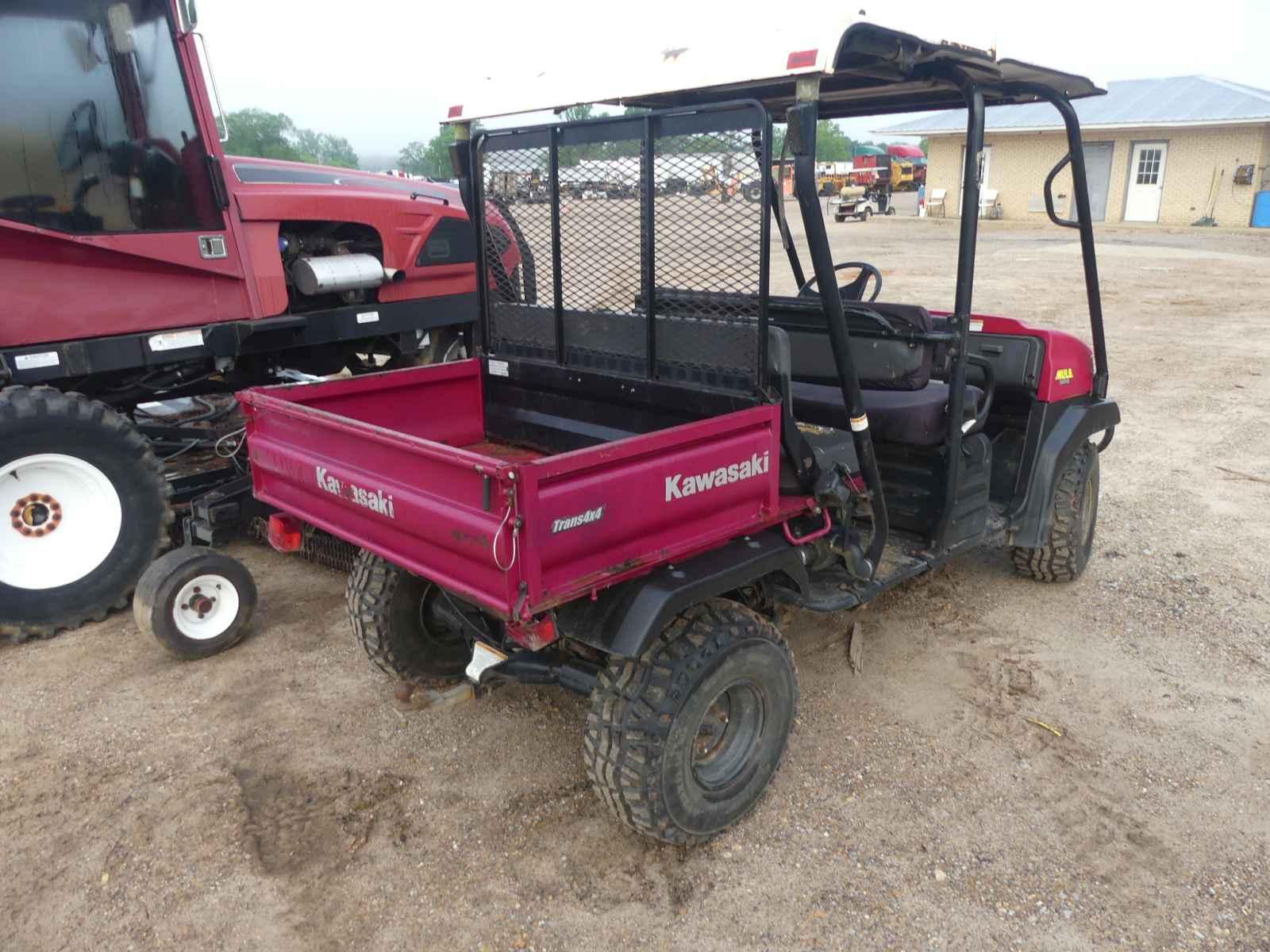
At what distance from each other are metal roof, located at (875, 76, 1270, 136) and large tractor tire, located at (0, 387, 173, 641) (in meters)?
24.1

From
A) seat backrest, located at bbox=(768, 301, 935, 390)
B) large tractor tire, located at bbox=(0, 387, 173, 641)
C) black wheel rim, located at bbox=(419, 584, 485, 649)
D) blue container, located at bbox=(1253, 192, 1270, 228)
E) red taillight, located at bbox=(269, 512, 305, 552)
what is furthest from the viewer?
blue container, located at bbox=(1253, 192, 1270, 228)

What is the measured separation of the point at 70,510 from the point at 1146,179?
28895 mm

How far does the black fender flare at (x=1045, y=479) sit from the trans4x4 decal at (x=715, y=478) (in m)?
1.81

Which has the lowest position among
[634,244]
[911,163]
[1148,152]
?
[911,163]

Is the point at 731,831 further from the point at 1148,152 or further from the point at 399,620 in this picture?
the point at 1148,152

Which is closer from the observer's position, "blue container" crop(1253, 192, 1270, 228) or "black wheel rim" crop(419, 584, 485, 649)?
"black wheel rim" crop(419, 584, 485, 649)

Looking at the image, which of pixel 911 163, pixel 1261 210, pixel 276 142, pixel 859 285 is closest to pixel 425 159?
pixel 276 142

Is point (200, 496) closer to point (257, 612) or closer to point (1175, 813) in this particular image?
point (257, 612)

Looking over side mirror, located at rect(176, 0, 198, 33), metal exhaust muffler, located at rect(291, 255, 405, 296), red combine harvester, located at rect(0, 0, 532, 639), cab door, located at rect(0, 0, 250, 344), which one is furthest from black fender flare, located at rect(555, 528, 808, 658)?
side mirror, located at rect(176, 0, 198, 33)

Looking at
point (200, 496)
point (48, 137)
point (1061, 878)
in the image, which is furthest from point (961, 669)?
point (48, 137)

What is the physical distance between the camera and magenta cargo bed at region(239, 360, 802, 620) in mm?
2336

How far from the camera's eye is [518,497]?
89.0 inches

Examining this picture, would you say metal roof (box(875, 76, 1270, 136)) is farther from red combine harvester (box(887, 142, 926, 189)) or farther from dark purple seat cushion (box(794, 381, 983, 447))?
dark purple seat cushion (box(794, 381, 983, 447))

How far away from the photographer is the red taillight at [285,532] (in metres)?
3.28
